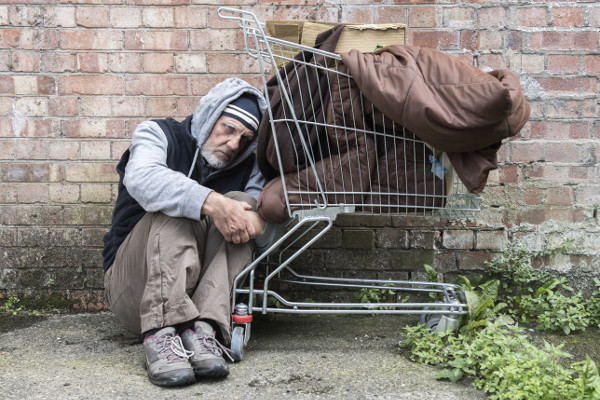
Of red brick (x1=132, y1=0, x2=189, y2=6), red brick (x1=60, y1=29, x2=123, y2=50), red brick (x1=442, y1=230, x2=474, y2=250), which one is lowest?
red brick (x1=442, y1=230, x2=474, y2=250)

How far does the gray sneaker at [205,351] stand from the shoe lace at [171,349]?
0.03 meters

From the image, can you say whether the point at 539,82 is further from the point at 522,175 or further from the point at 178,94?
the point at 178,94

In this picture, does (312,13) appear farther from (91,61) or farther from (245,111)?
(91,61)

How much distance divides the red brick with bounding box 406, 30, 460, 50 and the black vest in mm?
1165

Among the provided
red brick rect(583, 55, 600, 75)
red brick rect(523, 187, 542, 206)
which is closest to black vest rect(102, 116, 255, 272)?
red brick rect(523, 187, 542, 206)

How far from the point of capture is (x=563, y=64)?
308 centimetres

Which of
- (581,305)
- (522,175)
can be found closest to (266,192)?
(522,175)

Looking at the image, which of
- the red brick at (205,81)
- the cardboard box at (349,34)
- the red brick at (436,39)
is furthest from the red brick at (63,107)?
the red brick at (436,39)

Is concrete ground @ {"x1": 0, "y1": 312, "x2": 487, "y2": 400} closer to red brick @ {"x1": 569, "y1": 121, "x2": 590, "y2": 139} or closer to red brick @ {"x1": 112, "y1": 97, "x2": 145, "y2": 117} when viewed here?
red brick @ {"x1": 112, "y1": 97, "x2": 145, "y2": 117}

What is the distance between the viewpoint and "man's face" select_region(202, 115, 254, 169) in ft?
8.49

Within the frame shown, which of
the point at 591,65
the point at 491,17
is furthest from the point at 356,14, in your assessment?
the point at 591,65

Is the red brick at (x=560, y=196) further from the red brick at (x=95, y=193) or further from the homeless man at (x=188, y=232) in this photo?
the red brick at (x=95, y=193)

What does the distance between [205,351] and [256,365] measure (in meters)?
0.27

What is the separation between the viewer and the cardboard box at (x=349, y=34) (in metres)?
2.40
